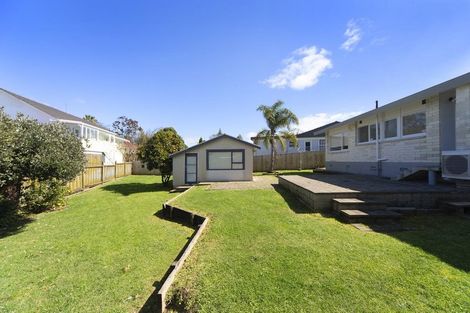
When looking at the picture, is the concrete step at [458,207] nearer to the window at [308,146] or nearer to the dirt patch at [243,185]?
the dirt patch at [243,185]

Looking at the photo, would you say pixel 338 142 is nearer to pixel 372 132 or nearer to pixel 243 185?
pixel 372 132

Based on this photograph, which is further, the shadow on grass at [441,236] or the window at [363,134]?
the window at [363,134]

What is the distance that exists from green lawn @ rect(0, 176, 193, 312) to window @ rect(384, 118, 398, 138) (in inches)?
398

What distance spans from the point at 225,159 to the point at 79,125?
1612cm

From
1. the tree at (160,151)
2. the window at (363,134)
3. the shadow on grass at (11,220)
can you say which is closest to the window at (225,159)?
the tree at (160,151)

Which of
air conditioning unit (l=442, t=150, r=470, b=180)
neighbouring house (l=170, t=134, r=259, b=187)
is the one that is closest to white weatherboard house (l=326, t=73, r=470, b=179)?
air conditioning unit (l=442, t=150, r=470, b=180)

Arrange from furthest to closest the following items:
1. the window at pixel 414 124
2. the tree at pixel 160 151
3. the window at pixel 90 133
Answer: the window at pixel 90 133
the tree at pixel 160 151
the window at pixel 414 124

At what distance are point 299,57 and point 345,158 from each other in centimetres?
703

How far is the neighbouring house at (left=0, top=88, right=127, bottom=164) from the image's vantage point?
68.8 feet

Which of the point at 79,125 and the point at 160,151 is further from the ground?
the point at 79,125

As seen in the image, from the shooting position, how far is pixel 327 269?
11.6ft

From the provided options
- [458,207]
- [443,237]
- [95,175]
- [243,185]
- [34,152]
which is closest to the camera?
[443,237]

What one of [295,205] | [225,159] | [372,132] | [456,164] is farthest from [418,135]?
[225,159]

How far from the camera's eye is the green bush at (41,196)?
32.3ft
